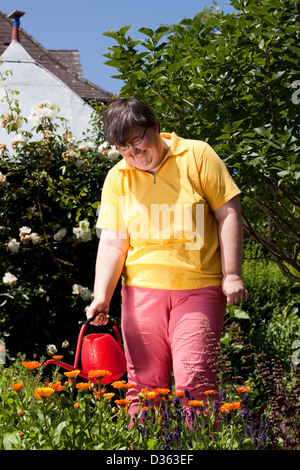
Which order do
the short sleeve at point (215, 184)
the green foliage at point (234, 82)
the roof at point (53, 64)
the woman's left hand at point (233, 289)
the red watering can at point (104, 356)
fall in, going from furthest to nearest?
the roof at point (53, 64) → the green foliage at point (234, 82) → the red watering can at point (104, 356) → the short sleeve at point (215, 184) → the woman's left hand at point (233, 289)

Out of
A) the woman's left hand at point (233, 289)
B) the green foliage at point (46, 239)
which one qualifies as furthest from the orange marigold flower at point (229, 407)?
the green foliage at point (46, 239)

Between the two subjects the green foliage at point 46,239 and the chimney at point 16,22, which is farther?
the chimney at point 16,22

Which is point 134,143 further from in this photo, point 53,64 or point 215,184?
point 53,64

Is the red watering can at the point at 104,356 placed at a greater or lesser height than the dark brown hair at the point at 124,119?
lesser

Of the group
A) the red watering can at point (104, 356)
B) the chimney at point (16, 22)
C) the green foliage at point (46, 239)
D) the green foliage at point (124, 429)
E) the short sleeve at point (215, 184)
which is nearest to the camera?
the green foliage at point (124, 429)

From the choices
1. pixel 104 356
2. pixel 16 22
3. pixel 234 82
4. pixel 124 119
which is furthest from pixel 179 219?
pixel 16 22

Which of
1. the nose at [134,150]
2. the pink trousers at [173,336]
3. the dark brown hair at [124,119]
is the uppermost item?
the dark brown hair at [124,119]

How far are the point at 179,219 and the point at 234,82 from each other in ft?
4.32

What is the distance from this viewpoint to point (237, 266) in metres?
2.84

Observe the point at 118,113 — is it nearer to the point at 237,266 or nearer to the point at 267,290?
the point at 237,266

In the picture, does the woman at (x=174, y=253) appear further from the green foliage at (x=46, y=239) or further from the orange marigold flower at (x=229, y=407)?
the green foliage at (x=46, y=239)

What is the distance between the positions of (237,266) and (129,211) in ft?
1.80

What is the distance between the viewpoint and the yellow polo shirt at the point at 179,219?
2875 mm

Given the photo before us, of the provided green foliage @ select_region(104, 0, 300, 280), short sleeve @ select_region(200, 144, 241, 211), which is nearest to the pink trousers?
short sleeve @ select_region(200, 144, 241, 211)
